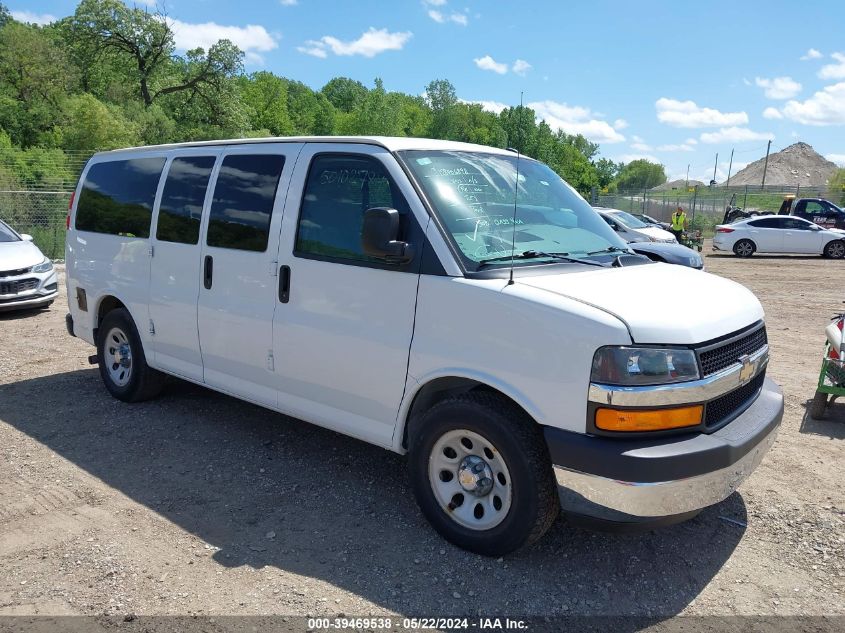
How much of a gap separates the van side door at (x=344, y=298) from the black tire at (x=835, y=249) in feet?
77.3

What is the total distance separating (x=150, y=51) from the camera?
50.1 meters

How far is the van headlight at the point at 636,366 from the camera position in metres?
3.06

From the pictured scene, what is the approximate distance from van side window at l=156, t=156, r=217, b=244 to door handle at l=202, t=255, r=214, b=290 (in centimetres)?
23

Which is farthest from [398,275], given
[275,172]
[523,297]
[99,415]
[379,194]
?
[99,415]

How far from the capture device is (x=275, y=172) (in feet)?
15.0

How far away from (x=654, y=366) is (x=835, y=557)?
177 cm

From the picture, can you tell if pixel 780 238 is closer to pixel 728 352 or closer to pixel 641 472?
pixel 728 352

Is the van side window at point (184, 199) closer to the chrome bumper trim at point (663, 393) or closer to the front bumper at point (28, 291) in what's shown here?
the chrome bumper trim at point (663, 393)

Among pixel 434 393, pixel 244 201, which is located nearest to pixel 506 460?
pixel 434 393

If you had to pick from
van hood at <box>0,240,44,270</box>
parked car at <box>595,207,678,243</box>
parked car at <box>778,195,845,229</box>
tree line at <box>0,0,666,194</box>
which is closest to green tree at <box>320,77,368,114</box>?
tree line at <box>0,0,666,194</box>

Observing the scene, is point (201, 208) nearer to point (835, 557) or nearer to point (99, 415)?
point (99, 415)

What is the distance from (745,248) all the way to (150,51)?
4423cm

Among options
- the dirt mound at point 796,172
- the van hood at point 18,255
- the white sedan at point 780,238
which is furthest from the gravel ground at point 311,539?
the dirt mound at point 796,172

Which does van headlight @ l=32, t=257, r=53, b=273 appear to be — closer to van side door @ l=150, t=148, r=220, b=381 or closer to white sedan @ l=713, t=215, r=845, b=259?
van side door @ l=150, t=148, r=220, b=381
